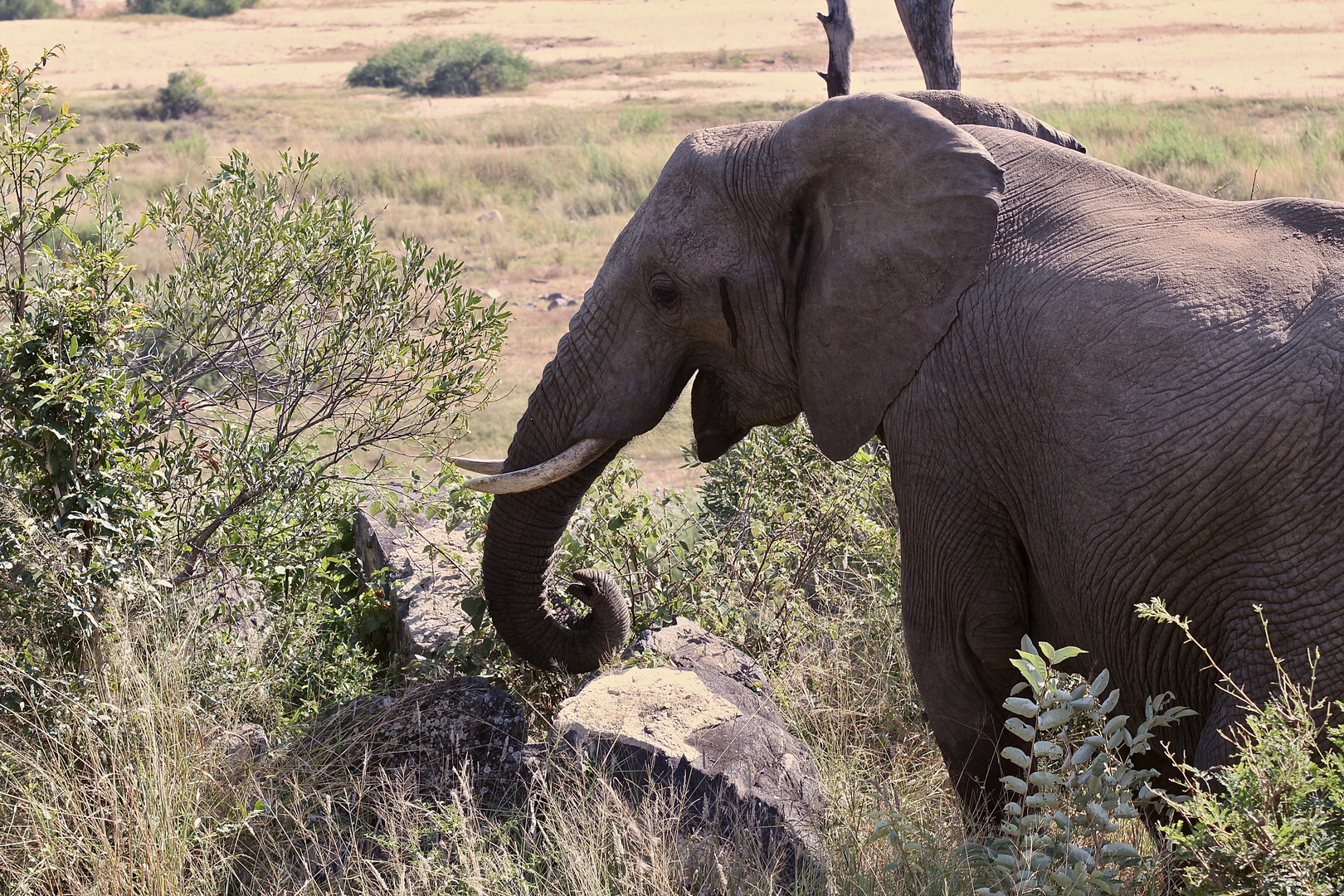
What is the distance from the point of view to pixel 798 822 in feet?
12.6

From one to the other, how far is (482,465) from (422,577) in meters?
1.33

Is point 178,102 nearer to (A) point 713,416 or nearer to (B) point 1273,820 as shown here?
(A) point 713,416

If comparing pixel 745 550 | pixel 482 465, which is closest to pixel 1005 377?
pixel 482 465

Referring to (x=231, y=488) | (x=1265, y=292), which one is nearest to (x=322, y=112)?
(x=231, y=488)

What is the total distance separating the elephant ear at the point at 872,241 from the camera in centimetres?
333

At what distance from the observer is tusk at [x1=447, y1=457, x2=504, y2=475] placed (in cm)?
423

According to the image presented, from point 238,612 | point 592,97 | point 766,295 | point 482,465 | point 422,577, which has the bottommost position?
point 422,577

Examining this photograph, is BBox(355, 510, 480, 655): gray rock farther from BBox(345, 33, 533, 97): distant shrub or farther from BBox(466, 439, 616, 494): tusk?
BBox(345, 33, 533, 97): distant shrub

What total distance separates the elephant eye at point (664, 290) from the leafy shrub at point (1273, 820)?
1.69 metres

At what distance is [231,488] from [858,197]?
2743mm

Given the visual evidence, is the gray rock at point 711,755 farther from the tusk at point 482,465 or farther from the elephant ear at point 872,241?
the elephant ear at point 872,241

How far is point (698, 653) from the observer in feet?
15.6

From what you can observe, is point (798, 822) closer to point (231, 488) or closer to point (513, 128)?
point (231, 488)

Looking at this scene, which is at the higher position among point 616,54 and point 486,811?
point 616,54
